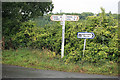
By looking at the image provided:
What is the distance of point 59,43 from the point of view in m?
6.38

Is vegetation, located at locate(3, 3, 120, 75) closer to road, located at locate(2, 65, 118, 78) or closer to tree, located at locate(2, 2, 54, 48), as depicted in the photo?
tree, located at locate(2, 2, 54, 48)

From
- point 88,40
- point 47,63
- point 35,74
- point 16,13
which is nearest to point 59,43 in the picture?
point 47,63

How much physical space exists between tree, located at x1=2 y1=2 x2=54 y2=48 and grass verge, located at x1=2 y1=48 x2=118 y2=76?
1.32 m

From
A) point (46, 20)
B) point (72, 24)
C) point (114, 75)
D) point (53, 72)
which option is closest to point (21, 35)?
point (46, 20)

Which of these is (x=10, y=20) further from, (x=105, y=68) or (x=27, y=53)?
(x=105, y=68)

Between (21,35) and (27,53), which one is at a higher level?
(21,35)

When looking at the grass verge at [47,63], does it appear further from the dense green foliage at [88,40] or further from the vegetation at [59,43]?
the dense green foliage at [88,40]

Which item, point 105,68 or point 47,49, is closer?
point 105,68

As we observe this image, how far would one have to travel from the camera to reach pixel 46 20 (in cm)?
739

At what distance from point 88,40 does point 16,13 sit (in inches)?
159

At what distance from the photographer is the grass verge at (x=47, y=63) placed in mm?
5102

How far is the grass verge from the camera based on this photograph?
5102 millimetres

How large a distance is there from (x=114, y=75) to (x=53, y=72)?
88.7 inches

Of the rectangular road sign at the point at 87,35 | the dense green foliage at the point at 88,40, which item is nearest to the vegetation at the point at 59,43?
the dense green foliage at the point at 88,40
